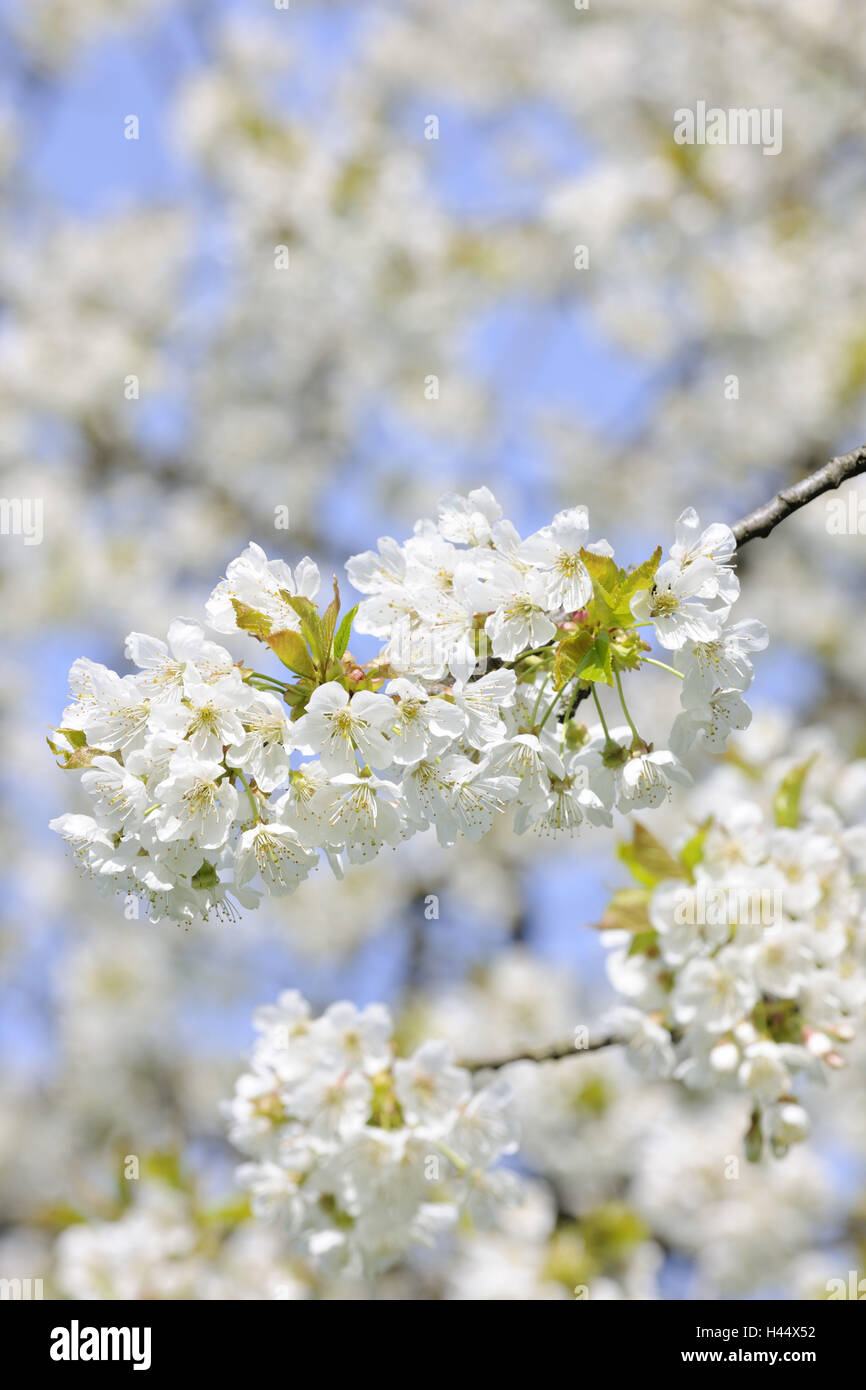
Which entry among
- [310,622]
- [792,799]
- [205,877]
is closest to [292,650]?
[310,622]

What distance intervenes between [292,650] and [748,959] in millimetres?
1012

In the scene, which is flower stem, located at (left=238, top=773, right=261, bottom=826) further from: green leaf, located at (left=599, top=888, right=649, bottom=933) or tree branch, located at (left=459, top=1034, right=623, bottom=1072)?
green leaf, located at (left=599, top=888, right=649, bottom=933)

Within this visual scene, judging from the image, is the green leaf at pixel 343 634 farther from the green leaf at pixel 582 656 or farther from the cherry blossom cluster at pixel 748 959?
the cherry blossom cluster at pixel 748 959

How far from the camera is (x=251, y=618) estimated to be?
125 cm

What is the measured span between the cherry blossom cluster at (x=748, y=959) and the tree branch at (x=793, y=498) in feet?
2.55

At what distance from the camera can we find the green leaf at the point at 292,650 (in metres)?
1.20

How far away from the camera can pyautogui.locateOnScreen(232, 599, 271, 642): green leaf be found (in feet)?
4.08

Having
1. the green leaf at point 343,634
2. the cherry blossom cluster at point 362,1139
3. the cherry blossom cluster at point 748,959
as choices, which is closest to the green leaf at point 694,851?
the cherry blossom cluster at point 748,959

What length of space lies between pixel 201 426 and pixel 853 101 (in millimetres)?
4057

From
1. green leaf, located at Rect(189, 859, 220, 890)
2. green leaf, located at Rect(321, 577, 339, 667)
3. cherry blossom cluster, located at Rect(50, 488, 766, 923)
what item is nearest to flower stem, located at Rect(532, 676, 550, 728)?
cherry blossom cluster, located at Rect(50, 488, 766, 923)

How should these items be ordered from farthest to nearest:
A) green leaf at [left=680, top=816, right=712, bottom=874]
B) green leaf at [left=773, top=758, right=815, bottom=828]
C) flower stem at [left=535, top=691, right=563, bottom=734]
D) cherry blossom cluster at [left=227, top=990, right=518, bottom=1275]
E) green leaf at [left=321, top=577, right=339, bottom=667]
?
1. green leaf at [left=773, top=758, right=815, bottom=828]
2. green leaf at [left=680, top=816, right=712, bottom=874]
3. cherry blossom cluster at [left=227, top=990, right=518, bottom=1275]
4. flower stem at [left=535, top=691, right=563, bottom=734]
5. green leaf at [left=321, top=577, right=339, bottom=667]

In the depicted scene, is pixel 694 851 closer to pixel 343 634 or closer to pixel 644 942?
pixel 644 942

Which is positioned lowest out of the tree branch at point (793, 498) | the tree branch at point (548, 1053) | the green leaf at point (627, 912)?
the tree branch at point (548, 1053)
